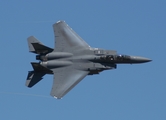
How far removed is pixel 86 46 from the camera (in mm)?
72812

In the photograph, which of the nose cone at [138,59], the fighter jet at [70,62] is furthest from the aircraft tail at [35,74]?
the nose cone at [138,59]

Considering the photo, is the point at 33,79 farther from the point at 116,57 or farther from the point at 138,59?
the point at 138,59

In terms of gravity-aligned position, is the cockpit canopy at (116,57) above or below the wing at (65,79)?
above

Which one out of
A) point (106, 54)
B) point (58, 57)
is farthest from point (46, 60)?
point (106, 54)

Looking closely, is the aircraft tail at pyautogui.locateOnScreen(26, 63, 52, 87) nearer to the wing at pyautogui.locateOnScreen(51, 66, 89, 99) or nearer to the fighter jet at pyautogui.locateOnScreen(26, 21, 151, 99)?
the fighter jet at pyautogui.locateOnScreen(26, 21, 151, 99)

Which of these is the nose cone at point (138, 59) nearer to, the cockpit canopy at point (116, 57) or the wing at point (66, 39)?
the cockpit canopy at point (116, 57)

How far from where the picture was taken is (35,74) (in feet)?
239

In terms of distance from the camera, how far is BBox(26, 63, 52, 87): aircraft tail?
72.6 metres

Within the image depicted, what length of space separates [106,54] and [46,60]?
20.2ft

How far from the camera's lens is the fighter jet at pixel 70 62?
71.6 meters

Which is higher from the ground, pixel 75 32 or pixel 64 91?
pixel 75 32

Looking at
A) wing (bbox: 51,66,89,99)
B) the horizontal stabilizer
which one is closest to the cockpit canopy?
wing (bbox: 51,66,89,99)

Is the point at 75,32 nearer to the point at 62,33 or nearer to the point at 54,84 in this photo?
the point at 62,33

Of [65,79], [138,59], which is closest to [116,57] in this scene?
[138,59]
